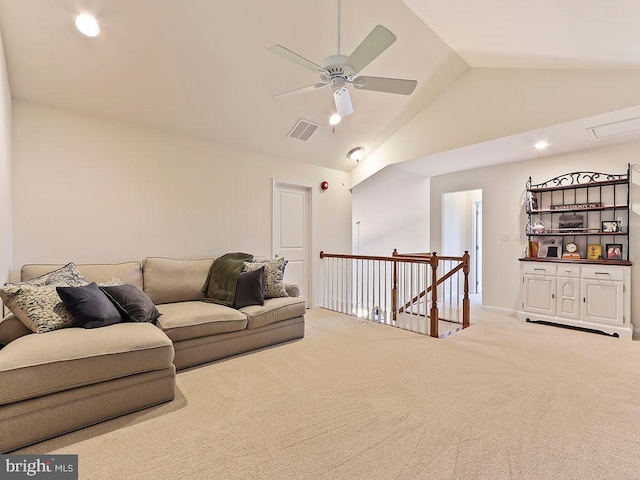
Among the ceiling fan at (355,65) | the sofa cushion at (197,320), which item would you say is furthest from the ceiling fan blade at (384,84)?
the sofa cushion at (197,320)

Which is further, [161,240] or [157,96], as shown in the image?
[161,240]

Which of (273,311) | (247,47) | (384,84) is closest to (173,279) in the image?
(273,311)

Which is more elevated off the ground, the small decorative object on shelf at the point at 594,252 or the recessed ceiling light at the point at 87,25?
the recessed ceiling light at the point at 87,25

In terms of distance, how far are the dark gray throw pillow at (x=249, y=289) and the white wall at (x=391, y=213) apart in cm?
318

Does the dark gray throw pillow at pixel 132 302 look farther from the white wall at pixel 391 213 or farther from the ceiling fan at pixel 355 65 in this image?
the white wall at pixel 391 213

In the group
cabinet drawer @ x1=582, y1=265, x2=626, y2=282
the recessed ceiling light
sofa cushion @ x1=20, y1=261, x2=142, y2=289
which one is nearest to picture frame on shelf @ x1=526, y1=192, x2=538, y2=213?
cabinet drawer @ x1=582, y1=265, x2=626, y2=282

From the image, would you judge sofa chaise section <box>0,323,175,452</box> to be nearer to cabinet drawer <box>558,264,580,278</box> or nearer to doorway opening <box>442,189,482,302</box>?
cabinet drawer <box>558,264,580,278</box>

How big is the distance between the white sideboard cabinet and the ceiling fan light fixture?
9.35 ft

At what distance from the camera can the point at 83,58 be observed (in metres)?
2.78

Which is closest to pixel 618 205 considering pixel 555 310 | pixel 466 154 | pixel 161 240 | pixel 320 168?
pixel 555 310

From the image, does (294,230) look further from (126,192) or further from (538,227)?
(538,227)

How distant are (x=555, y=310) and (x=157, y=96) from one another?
17.6 ft

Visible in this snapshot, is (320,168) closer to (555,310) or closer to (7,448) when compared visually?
(555,310)

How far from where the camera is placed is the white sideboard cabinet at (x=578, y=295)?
381 centimetres
